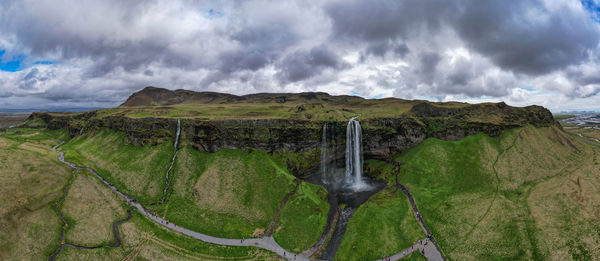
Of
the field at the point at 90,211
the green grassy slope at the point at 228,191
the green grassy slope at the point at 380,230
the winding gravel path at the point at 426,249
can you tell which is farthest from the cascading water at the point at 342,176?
the field at the point at 90,211

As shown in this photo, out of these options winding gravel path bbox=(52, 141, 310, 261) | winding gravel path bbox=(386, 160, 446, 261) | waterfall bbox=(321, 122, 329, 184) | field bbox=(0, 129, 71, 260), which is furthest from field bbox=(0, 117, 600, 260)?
waterfall bbox=(321, 122, 329, 184)

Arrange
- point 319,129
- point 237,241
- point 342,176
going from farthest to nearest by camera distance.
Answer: point 319,129 < point 342,176 < point 237,241

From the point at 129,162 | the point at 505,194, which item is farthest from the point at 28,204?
the point at 505,194

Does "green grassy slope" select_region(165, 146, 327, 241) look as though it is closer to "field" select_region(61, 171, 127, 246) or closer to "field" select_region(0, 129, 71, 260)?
"field" select_region(61, 171, 127, 246)

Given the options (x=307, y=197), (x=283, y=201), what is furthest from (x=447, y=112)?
(x=283, y=201)

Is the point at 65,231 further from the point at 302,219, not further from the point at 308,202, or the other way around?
the point at 308,202
